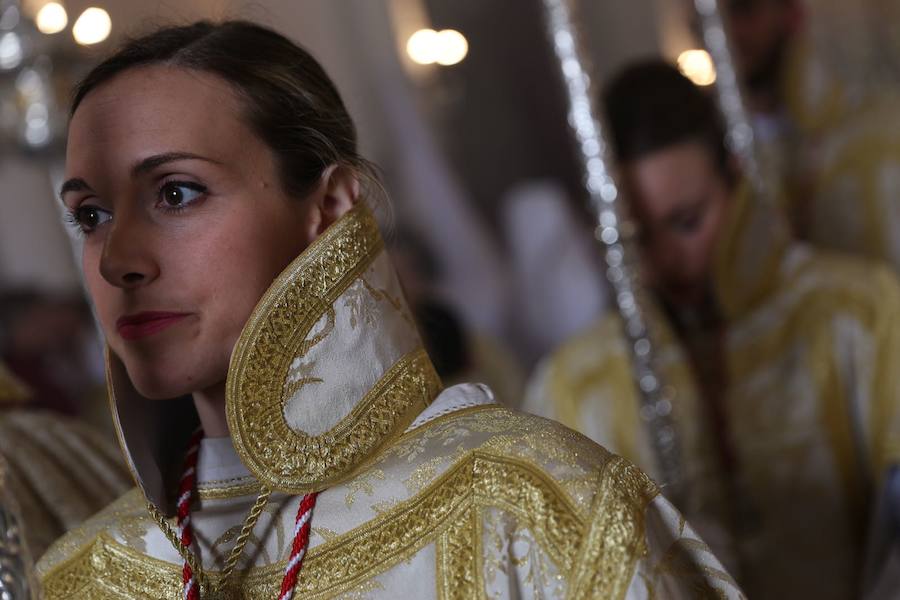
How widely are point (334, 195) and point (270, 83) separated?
0.10 m

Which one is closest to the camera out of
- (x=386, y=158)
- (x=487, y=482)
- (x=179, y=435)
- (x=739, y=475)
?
(x=487, y=482)

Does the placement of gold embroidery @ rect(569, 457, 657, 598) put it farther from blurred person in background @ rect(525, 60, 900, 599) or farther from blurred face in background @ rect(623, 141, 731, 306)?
blurred face in background @ rect(623, 141, 731, 306)

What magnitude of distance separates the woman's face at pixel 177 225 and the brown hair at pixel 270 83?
0.02m

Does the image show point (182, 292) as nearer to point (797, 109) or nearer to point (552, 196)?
point (797, 109)

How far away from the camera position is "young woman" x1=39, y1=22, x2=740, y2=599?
94 cm

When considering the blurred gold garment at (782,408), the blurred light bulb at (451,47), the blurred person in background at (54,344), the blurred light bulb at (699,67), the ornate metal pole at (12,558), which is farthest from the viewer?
the blurred light bulb at (451,47)

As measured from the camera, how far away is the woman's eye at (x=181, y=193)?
973mm

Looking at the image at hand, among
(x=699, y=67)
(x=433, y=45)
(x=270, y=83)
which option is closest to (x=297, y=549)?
(x=270, y=83)

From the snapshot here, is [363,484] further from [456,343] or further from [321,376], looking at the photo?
[456,343]

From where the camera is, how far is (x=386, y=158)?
3459mm

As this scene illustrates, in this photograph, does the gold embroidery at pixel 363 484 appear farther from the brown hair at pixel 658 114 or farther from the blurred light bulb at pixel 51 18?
the blurred light bulb at pixel 51 18

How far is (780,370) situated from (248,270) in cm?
130

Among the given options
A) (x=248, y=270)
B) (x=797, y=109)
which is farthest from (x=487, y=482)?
(x=797, y=109)

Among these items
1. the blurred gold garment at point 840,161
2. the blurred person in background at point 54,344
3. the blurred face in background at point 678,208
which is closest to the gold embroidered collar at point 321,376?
the blurred face in background at point 678,208
